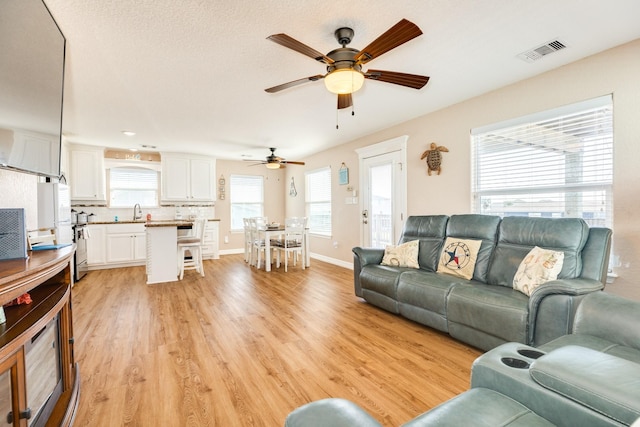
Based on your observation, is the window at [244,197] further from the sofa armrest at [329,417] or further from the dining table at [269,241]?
the sofa armrest at [329,417]

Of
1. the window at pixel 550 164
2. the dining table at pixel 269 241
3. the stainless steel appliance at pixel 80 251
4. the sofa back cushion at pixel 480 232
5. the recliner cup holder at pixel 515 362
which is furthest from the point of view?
the dining table at pixel 269 241

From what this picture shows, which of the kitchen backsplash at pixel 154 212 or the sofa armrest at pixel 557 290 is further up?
the kitchen backsplash at pixel 154 212

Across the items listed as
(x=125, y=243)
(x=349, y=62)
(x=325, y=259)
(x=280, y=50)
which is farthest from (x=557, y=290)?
(x=125, y=243)

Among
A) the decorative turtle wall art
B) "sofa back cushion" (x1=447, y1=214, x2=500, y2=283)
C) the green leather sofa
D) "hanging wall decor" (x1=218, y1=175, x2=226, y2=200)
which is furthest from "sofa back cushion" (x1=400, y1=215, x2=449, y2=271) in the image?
"hanging wall decor" (x1=218, y1=175, x2=226, y2=200)

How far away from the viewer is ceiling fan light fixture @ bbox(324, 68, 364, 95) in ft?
7.00

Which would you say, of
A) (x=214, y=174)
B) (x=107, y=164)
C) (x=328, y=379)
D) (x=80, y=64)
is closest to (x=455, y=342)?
(x=328, y=379)

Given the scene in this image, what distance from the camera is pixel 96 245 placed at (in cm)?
567

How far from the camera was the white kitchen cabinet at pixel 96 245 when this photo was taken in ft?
18.4

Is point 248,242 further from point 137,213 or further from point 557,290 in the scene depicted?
point 557,290

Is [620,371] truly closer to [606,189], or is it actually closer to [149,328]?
[606,189]

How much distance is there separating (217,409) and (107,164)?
Answer: 636cm

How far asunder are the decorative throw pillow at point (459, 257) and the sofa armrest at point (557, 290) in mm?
821

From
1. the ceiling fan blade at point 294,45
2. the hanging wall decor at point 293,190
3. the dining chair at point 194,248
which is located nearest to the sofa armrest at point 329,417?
the ceiling fan blade at point 294,45

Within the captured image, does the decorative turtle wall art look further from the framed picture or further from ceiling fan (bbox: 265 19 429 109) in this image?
the framed picture
